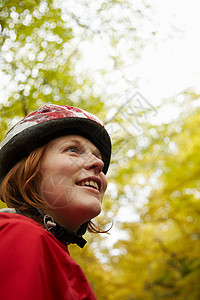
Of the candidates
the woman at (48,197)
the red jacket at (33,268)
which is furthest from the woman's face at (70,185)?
the red jacket at (33,268)

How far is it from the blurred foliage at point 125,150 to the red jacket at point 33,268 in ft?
3.70

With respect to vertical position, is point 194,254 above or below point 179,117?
below

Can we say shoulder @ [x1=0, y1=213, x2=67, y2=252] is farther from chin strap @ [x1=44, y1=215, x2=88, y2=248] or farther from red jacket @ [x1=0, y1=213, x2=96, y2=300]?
chin strap @ [x1=44, y1=215, x2=88, y2=248]

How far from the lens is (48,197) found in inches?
50.0

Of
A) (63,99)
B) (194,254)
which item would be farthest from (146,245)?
(63,99)

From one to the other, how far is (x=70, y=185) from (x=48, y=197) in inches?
4.3

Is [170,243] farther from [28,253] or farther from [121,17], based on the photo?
[28,253]

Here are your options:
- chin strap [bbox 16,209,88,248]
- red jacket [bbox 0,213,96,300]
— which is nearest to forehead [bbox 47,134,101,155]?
chin strap [bbox 16,209,88,248]

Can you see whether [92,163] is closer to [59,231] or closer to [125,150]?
[59,231]

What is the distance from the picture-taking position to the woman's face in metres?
1.24

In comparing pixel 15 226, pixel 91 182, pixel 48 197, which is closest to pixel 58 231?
pixel 48 197

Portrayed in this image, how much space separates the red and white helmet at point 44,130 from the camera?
140 centimetres

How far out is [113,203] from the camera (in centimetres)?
444

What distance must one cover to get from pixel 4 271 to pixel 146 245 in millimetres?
4594
